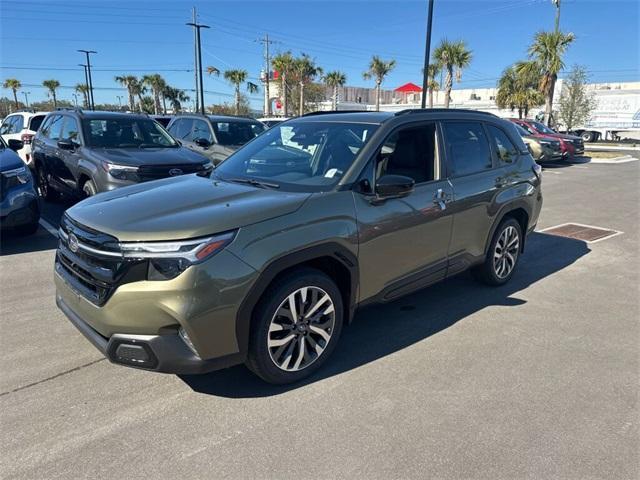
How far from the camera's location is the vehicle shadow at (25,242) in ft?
20.8

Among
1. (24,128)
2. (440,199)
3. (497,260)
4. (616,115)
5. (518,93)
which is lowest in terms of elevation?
(497,260)

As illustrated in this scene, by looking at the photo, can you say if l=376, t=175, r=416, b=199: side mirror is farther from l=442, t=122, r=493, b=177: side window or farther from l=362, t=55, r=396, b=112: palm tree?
l=362, t=55, r=396, b=112: palm tree

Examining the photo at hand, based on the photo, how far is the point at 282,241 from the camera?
116 inches

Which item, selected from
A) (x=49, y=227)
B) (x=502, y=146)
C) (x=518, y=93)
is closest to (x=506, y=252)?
(x=502, y=146)

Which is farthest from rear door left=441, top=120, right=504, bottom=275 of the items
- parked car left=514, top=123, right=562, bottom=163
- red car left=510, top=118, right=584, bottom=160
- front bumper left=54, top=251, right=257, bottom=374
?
red car left=510, top=118, right=584, bottom=160

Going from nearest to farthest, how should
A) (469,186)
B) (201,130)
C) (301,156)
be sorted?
1. (301,156)
2. (469,186)
3. (201,130)

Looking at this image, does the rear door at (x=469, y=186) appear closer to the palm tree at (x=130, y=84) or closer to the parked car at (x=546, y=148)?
the parked car at (x=546, y=148)

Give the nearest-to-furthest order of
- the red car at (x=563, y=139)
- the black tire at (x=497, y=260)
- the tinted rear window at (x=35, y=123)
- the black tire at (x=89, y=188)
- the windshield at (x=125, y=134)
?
the black tire at (x=497, y=260)
the black tire at (x=89, y=188)
the windshield at (x=125, y=134)
the tinted rear window at (x=35, y=123)
the red car at (x=563, y=139)

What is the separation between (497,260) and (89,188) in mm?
5851

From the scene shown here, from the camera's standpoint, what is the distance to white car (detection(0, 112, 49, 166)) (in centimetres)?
1117

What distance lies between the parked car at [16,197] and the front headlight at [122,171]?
98 centimetres

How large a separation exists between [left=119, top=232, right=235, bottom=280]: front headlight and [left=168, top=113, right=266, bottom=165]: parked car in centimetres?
744

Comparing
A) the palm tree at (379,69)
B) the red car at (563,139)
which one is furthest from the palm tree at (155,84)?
the red car at (563,139)

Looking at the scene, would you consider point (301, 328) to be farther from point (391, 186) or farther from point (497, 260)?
point (497, 260)
